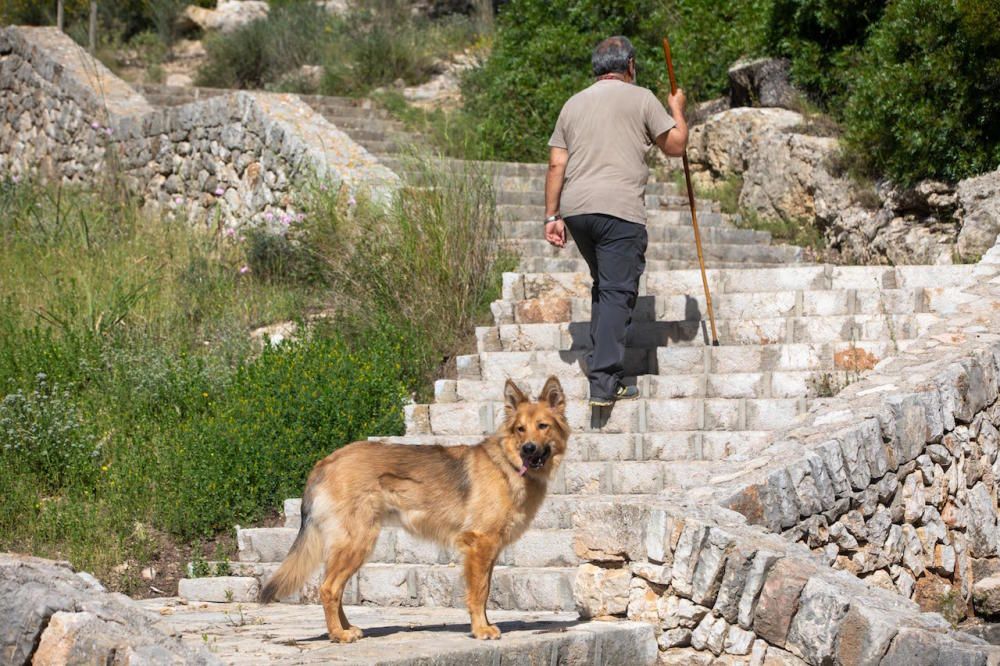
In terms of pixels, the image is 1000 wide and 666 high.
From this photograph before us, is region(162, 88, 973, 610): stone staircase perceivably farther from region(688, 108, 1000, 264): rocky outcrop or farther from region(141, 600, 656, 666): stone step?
region(688, 108, 1000, 264): rocky outcrop

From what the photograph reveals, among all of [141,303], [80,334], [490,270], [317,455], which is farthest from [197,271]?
[317,455]

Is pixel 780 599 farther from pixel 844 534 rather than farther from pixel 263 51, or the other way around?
pixel 263 51

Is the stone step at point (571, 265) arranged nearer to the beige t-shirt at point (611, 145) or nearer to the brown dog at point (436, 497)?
the beige t-shirt at point (611, 145)

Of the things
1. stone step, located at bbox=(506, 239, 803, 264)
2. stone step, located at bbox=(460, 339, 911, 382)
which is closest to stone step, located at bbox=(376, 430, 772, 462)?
stone step, located at bbox=(460, 339, 911, 382)

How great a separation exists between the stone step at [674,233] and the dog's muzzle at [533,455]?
6.60 meters

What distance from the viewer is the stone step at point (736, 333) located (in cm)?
899

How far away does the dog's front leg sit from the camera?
5477 mm

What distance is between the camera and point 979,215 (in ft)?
36.9

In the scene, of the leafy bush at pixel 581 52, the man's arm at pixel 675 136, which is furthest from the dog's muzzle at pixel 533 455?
the leafy bush at pixel 581 52

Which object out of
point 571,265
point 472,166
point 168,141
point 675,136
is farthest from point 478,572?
point 168,141

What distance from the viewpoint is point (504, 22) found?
18266 mm

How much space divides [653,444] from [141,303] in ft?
18.6

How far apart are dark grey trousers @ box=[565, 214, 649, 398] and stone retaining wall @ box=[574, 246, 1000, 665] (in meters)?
1.39

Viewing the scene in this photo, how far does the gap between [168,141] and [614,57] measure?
9.55 metres
